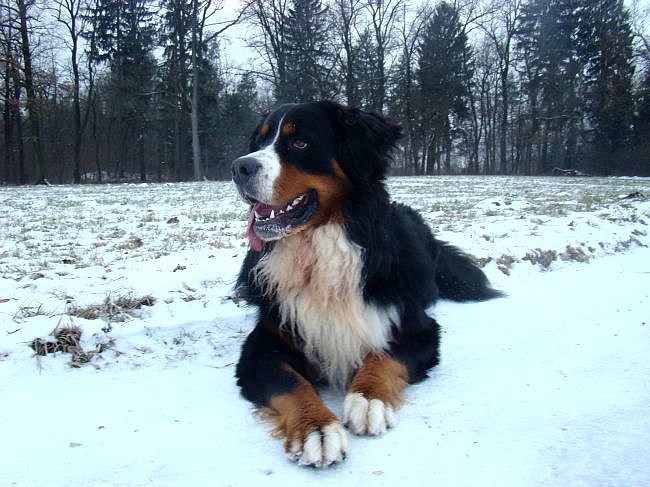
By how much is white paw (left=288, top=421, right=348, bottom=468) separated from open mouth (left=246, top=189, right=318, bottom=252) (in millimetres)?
1234

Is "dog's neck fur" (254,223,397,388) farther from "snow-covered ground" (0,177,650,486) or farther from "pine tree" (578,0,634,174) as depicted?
"pine tree" (578,0,634,174)

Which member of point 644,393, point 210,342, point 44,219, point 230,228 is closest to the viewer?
point 644,393

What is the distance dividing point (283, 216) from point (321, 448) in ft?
4.57

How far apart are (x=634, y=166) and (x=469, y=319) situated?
37154mm

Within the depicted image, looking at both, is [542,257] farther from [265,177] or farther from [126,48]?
[126,48]

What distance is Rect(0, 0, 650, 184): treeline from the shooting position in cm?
3269

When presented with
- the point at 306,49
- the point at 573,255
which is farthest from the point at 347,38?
the point at 573,255

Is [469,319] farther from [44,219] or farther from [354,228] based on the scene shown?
[44,219]

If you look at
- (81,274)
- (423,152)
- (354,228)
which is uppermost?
(423,152)

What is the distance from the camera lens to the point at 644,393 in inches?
90.7

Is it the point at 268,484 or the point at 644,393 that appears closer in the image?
the point at 268,484

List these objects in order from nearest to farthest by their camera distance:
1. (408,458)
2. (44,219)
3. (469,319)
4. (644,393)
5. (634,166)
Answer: (408,458) → (644,393) → (469,319) → (44,219) → (634,166)

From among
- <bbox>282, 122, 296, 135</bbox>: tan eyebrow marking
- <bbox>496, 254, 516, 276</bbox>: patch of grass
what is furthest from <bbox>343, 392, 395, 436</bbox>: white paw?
<bbox>496, 254, 516, 276</bbox>: patch of grass

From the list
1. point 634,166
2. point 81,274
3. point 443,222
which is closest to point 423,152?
point 634,166
